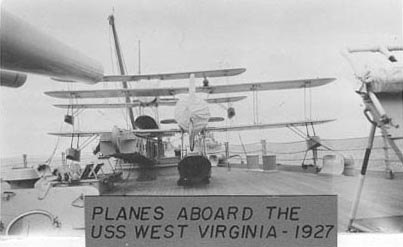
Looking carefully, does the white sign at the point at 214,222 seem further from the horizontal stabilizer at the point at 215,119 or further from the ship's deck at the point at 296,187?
the horizontal stabilizer at the point at 215,119

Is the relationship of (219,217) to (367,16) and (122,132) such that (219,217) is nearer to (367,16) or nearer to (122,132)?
(122,132)

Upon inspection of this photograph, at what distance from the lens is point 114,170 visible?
1.09 m

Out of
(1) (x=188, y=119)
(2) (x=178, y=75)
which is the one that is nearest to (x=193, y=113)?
(1) (x=188, y=119)

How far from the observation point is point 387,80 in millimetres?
1056

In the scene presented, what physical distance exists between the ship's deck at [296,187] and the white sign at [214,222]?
4cm

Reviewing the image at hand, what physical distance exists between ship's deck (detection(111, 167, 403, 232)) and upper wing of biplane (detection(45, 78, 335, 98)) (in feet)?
0.75

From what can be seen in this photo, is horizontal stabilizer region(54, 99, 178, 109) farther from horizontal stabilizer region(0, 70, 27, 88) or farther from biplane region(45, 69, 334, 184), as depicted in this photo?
horizontal stabilizer region(0, 70, 27, 88)

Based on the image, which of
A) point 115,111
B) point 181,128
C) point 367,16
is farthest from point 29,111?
point 367,16

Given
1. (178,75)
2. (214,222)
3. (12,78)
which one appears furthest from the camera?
(178,75)

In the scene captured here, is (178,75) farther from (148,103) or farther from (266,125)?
(266,125)

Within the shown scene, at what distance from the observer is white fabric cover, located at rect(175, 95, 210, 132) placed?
109 cm

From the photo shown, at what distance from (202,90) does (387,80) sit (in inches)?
19.5

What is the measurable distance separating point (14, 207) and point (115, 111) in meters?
0.40

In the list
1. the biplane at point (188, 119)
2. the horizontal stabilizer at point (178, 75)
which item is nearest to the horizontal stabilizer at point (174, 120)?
the biplane at point (188, 119)
